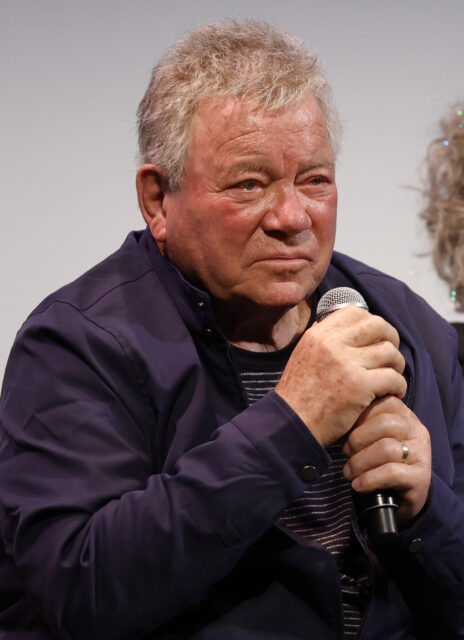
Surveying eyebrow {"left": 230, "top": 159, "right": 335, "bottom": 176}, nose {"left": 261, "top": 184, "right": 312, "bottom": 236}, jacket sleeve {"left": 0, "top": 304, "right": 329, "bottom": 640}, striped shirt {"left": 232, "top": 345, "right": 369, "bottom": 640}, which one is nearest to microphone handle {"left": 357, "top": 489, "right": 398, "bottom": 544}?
jacket sleeve {"left": 0, "top": 304, "right": 329, "bottom": 640}

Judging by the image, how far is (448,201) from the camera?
2627mm

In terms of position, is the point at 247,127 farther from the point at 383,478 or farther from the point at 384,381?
the point at 383,478

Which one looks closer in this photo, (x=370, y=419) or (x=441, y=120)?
(x=370, y=419)

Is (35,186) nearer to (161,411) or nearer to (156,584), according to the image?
(161,411)

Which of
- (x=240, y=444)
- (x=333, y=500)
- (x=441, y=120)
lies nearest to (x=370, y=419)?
(x=240, y=444)

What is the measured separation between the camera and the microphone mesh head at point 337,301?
1423 millimetres

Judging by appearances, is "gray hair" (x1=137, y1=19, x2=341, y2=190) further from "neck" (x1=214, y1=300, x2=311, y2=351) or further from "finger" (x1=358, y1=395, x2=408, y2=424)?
"finger" (x1=358, y1=395, x2=408, y2=424)

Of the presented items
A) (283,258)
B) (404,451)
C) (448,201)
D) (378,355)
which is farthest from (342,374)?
(448,201)

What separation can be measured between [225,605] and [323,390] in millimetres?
399

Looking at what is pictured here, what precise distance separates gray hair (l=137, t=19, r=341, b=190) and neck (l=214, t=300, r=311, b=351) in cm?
27

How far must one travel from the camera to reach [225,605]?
1408 millimetres

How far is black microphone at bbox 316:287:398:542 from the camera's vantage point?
4.09ft

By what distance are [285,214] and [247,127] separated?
0.51 feet

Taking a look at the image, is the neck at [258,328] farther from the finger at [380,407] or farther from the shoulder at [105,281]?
the finger at [380,407]
